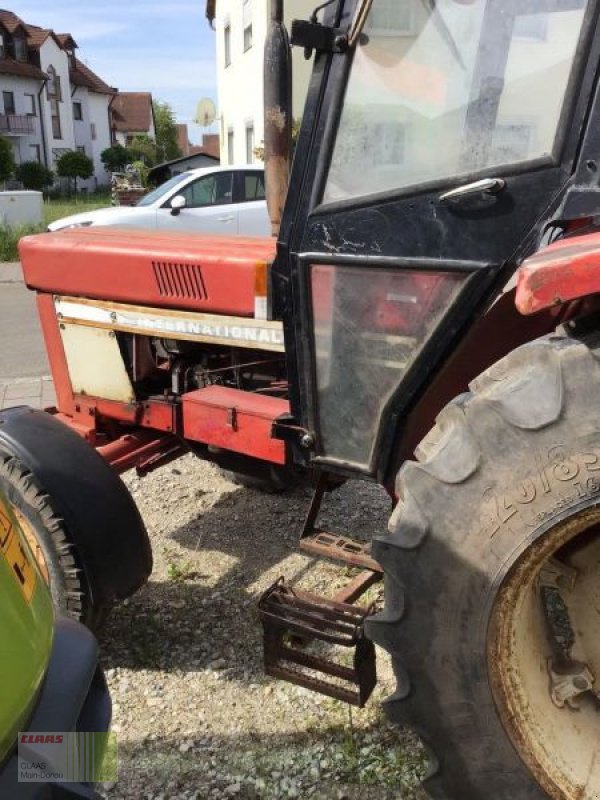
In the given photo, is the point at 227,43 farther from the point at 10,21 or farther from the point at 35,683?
the point at 10,21

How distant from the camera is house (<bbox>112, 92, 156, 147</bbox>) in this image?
58.2 metres

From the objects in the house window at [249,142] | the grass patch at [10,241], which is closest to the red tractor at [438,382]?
the grass patch at [10,241]

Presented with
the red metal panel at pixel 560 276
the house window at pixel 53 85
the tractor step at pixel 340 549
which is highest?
the house window at pixel 53 85

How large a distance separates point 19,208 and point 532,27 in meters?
14.9

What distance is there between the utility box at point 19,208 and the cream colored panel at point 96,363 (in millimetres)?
12481

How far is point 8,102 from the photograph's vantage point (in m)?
42.1

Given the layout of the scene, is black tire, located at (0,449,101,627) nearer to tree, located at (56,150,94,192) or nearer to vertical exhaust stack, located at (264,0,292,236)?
vertical exhaust stack, located at (264,0,292,236)

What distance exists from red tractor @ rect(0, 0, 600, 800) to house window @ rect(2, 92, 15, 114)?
1751 inches

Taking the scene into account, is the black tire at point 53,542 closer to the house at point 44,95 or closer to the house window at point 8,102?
the house at point 44,95

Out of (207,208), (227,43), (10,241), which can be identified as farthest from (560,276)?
(227,43)

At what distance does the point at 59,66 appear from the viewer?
45.7 metres

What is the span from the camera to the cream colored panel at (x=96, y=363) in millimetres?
3432

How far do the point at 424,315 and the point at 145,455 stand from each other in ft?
5.23

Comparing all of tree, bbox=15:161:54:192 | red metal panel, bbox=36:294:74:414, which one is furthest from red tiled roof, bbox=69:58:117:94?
red metal panel, bbox=36:294:74:414
